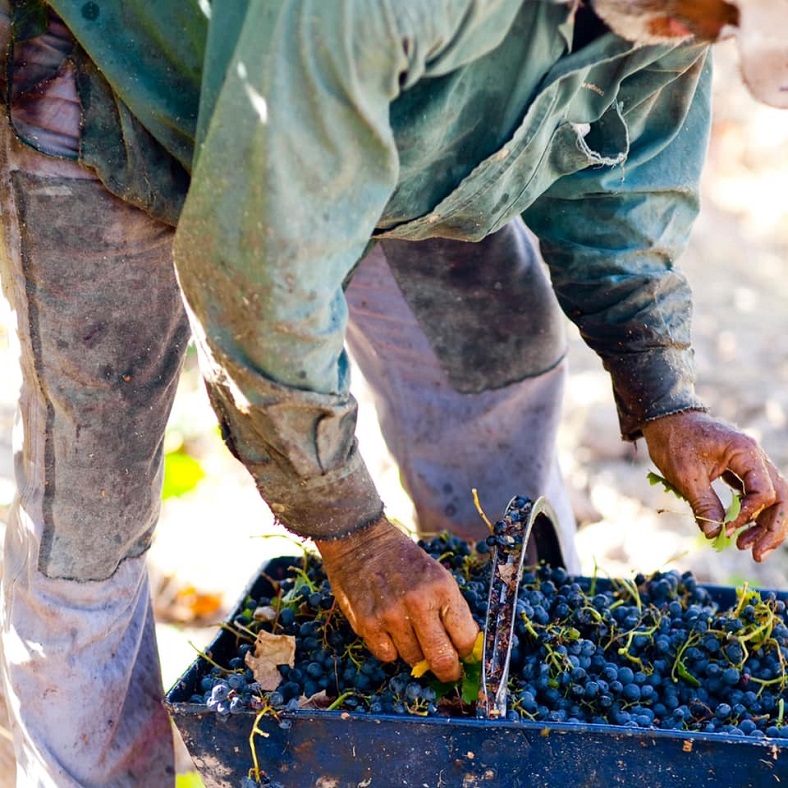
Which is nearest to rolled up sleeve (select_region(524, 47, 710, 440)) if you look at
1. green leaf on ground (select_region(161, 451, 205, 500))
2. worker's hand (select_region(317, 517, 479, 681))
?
worker's hand (select_region(317, 517, 479, 681))

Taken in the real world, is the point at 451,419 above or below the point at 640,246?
below

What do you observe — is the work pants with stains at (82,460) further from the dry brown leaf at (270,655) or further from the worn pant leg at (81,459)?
the dry brown leaf at (270,655)

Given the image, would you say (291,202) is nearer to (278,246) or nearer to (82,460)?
(278,246)

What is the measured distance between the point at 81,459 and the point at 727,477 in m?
1.14

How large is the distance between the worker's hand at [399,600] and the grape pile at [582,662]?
0.06 metres

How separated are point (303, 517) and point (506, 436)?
1002 millimetres

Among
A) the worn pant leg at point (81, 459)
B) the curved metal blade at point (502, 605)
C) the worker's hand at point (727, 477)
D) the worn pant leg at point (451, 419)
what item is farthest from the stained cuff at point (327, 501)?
the worn pant leg at point (451, 419)

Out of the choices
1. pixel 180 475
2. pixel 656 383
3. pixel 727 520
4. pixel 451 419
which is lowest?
pixel 180 475

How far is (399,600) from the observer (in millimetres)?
1637

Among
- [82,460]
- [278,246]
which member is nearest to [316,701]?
[82,460]

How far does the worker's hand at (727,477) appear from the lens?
1.90 m

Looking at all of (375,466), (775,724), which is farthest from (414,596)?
(375,466)

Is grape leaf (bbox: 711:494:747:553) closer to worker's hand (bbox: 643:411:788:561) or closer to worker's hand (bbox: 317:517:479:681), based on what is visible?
worker's hand (bbox: 643:411:788:561)

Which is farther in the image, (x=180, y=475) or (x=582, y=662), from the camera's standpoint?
(x=180, y=475)
